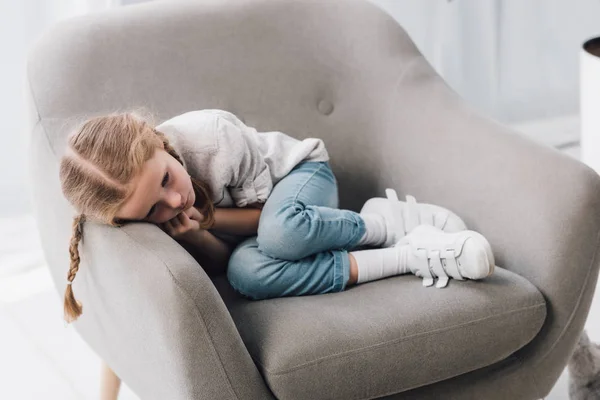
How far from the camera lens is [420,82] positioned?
1796 millimetres

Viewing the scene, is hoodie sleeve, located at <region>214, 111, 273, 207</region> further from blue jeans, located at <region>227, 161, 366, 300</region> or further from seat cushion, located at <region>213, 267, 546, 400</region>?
seat cushion, located at <region>213, 267, 546, 400</region>

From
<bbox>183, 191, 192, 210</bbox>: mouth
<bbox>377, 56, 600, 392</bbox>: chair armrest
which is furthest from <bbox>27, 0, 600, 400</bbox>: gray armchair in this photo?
<bbox>183, 191, 192, 210</bbox>: mouth

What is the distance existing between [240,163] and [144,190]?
239mm

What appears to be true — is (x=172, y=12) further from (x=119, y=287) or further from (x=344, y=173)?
(x=119, y=287)

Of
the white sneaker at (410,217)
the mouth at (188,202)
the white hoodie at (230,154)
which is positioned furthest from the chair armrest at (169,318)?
the white sneaker at (410,217)

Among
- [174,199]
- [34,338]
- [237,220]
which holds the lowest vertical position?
[34,338]

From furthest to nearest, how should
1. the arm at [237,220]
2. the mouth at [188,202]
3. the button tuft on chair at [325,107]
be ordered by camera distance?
the button tuft on chair at [325,107]
the arm at [237,220]
the mouth at [188,202]

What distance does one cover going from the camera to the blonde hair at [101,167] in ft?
4.55

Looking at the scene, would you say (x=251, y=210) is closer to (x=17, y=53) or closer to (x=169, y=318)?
(x=169, y=318)

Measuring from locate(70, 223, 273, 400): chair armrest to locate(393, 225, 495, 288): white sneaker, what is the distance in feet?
1.16

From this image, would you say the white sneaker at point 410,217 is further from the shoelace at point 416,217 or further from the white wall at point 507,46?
the white wall at point 507,46

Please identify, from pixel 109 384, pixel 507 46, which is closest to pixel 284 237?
pixel 109 384

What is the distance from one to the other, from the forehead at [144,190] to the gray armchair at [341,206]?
0.14 ft

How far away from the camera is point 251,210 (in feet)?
5.38
